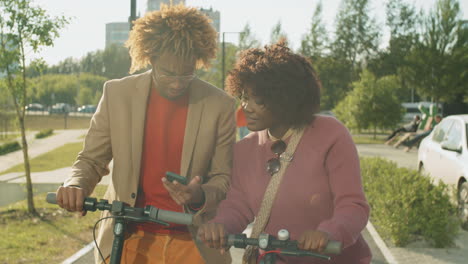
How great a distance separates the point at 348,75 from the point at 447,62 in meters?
16.9

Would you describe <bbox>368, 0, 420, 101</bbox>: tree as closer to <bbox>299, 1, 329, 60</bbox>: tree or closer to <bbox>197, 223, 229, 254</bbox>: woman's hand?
<bbox>299, 1, 329, 60</bbox>: tree

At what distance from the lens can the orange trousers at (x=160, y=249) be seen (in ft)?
11.1

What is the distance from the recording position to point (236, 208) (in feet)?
9.58

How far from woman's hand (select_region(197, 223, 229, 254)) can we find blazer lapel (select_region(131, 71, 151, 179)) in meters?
0.78

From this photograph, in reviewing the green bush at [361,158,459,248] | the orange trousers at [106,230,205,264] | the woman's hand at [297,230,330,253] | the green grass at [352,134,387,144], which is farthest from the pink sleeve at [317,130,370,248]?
the green grass at [352,134,387,144]

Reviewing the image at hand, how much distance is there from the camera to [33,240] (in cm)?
866

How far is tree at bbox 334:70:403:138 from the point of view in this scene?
40.3 meters

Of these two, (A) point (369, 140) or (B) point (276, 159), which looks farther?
(A) point (369, 140)

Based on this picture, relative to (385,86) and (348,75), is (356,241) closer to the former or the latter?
(385,86)

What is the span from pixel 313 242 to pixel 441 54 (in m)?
46.9

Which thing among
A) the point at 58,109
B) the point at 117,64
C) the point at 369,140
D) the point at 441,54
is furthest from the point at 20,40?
the point at 58,109

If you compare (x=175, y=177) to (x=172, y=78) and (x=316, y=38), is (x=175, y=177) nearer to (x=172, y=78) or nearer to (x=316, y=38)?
(x=172, y=78)

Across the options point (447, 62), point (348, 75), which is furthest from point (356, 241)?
point (348, 75)

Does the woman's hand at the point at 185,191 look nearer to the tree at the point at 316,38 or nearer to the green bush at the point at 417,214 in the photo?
the green bush at the point at 417,214
